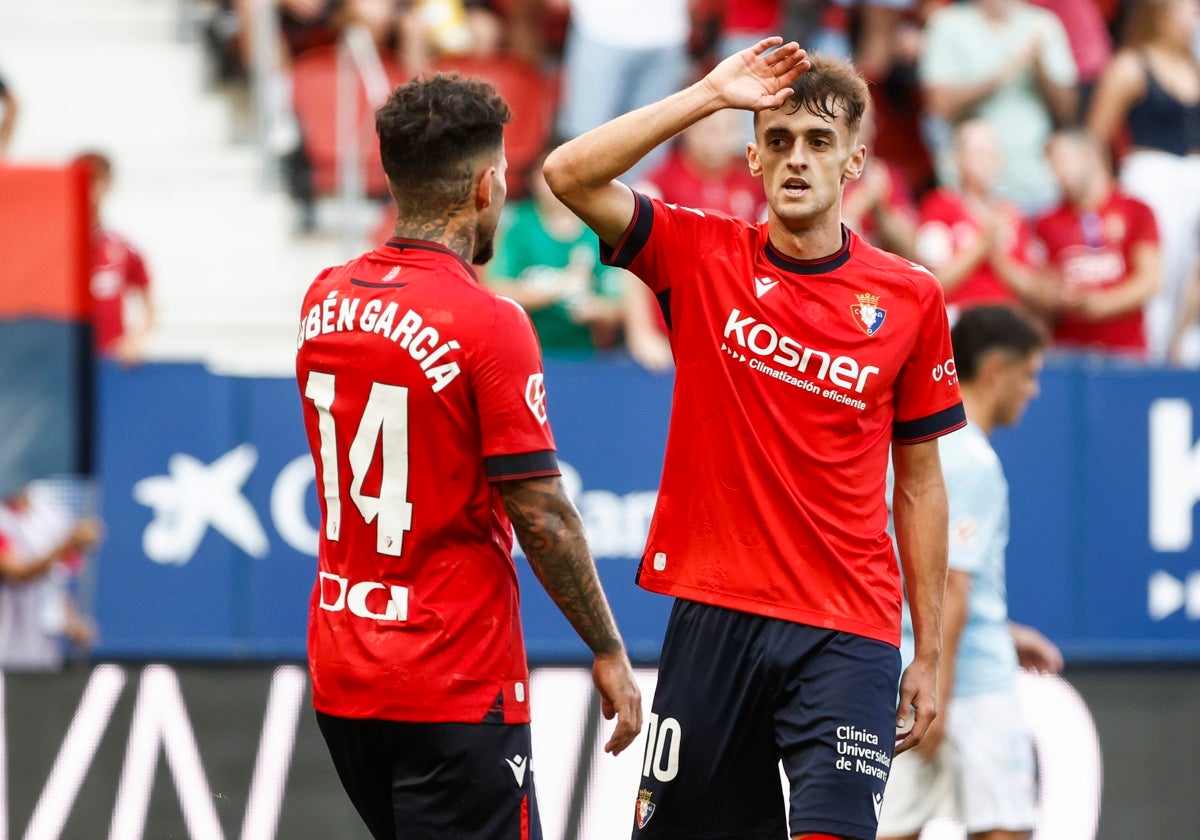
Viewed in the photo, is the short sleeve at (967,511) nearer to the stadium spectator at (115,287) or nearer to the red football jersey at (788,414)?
the red football jersey at (788,414)

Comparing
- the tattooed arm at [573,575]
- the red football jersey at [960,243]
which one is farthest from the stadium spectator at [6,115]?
the tattooed arm at [573,575]

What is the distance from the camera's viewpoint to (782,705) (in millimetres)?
4207

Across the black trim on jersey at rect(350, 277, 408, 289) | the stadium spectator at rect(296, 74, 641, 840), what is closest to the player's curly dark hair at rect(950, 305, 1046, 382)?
the stadium spectator at rect(296, 74, 641, 840)

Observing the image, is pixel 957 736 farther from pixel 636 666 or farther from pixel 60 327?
pixel 60 327

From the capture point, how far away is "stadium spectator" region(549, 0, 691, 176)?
1071cm

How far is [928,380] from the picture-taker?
429cm

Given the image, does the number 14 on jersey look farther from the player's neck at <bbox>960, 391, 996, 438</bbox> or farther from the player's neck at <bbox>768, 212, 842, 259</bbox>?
the player's neck at <bbox>960, 391, 996, 438</bbox>

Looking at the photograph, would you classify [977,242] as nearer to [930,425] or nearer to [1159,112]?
[1159,112]

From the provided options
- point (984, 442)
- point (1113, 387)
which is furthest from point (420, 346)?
point (1113, 387)

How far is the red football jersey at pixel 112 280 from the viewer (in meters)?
9.95

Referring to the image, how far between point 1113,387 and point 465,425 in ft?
19.6

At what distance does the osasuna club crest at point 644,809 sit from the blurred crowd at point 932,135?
4.98m

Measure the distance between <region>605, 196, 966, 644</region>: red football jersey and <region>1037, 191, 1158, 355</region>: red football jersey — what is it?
6.05 metres

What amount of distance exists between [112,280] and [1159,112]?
6.67 meters
